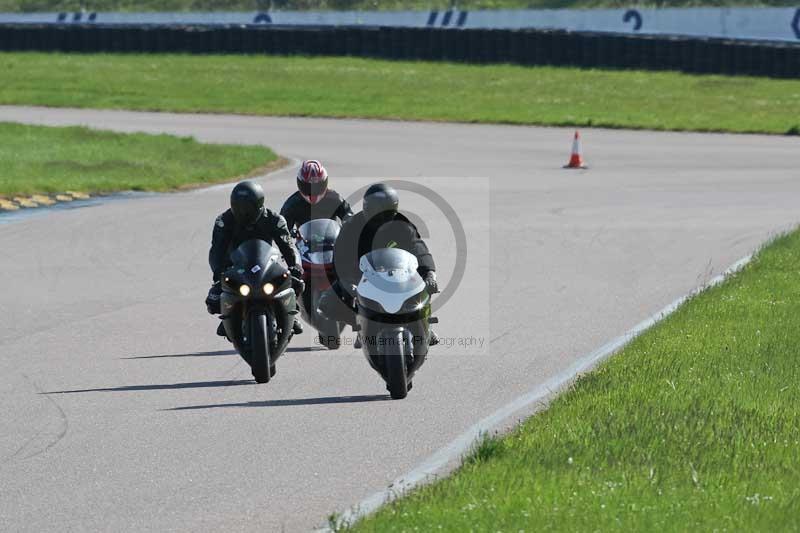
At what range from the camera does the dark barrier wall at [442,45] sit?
4278 centimetres

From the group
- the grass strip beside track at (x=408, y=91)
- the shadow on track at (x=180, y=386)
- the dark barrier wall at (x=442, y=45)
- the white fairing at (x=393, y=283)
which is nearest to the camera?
the white fairing at (x=393, y=283)

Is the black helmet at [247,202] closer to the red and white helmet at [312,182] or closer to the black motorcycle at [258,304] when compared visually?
the black motorcycle at [258,304]

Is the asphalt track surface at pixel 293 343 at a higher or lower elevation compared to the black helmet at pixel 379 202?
lower

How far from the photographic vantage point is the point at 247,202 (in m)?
10.6

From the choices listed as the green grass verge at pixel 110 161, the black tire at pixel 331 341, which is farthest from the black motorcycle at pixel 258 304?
the green grass verge at pixel 110 161

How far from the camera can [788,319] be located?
482 inches

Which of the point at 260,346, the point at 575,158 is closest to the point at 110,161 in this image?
the point at 575,158

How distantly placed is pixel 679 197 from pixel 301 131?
568 inches

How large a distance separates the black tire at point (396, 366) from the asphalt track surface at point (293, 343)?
170 mm

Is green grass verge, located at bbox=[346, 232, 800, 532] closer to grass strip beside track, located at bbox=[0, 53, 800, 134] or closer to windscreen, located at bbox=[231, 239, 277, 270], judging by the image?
windscreen, located at bbox=[231, 239, 277, 270]

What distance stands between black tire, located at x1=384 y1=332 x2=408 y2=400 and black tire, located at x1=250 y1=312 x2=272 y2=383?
0.92 meters

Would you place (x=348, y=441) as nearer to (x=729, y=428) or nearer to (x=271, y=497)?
(x=271, y=497)

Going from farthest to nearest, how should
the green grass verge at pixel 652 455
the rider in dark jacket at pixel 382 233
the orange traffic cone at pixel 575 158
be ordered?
the orange traffic cone at pixel 575 158 < the rider in dark jacket at pixel 382 233 < the green grass verge at pixel 652 455

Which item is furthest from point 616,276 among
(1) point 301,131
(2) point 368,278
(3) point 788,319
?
(1) point 301,131
